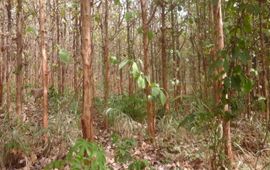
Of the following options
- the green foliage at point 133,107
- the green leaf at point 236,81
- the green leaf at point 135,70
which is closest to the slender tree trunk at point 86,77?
the green leaf at point 135,70

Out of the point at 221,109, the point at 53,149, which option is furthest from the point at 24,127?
the point at 221,109

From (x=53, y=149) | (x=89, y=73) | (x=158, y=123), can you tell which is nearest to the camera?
(x=89, y=73)

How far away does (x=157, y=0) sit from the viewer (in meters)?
6.83

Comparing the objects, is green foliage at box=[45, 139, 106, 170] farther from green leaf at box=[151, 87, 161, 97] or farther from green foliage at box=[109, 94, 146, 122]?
green foliage at box=[109, 94, 146, 122]

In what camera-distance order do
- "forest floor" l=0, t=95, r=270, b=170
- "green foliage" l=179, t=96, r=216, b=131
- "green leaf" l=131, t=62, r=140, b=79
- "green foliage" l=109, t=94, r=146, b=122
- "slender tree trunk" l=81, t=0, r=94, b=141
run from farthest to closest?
1. "green foliage" l=109, t=94, r=146, b=122
2. "forest floor" l=0, t=95, r=270, b=170
3. "slender tree trunk" l=81, t=0, r=94, b=141
4. "green foliage" l=179, t=96, r=216, b=131
5. "green leaf" l=131, t=62, r=140, b=79

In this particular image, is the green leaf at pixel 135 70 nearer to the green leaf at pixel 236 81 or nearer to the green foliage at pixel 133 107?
the green leaf at pixel 236 81

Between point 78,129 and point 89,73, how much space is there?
3.39 m

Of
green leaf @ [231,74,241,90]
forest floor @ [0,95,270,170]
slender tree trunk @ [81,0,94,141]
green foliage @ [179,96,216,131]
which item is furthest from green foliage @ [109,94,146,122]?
green leaf @ [231,74,241,90]

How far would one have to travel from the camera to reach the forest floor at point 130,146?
16.6 feet

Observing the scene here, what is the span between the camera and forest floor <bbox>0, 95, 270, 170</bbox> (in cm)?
506

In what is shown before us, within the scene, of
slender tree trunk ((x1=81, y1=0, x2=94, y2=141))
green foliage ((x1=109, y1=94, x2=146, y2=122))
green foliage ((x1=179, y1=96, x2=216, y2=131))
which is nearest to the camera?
green foliage ((x1=179, y1=96, x2=216, y2=131))

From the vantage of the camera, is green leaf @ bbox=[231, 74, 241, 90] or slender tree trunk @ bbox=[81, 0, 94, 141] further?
slender tree trunk @ bbox=[81, 0, 94, 141]

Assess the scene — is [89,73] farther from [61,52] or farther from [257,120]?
[257,120]

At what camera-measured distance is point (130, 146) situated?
5090 millimetres
